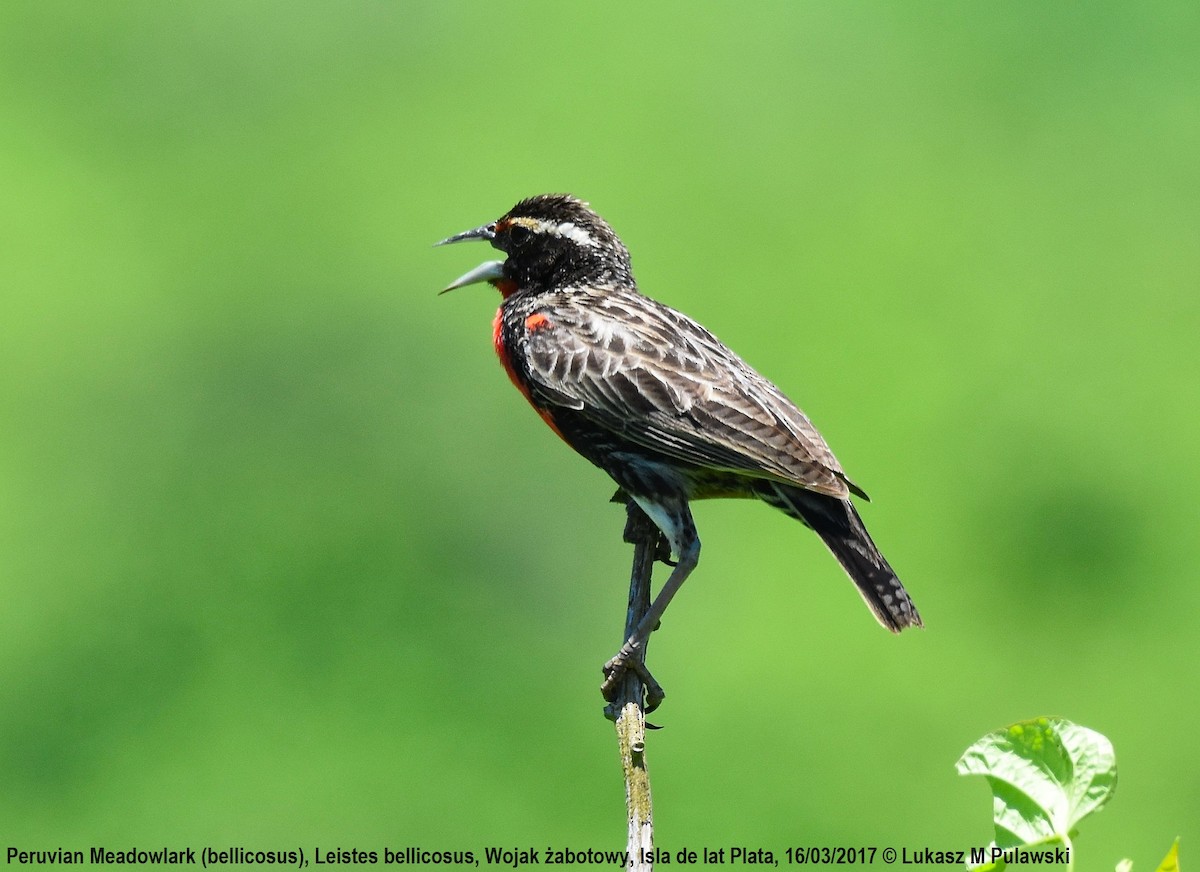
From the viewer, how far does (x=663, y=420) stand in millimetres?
4734

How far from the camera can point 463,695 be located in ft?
43.8

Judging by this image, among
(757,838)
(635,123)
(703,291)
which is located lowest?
(757,838)

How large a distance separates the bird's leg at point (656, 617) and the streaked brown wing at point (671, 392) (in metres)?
0.17

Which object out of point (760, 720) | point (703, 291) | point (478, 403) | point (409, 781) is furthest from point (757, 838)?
point (703, 291)

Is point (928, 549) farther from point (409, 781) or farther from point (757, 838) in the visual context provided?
point (409, 781)

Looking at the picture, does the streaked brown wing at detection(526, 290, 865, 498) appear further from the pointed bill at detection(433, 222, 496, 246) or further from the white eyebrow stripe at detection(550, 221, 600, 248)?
the pointed bill at detection(433, 222, 496, 246)

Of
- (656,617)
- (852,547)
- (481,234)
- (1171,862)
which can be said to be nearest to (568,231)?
(481,234)

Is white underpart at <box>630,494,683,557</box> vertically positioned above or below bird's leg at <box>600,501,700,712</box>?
above

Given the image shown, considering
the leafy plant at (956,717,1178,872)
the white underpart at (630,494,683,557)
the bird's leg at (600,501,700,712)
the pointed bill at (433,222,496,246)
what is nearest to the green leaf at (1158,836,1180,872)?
the leafy plant at (956,717,1178,872)

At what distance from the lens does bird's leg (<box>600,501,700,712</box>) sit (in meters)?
4.17

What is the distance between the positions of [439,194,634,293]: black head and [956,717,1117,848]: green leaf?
3723mm

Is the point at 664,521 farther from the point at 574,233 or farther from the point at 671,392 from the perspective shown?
the point at 574,233

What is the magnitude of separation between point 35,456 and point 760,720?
694 centimetres

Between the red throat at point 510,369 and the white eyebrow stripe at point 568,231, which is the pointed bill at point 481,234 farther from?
the red throat at point 510,369
